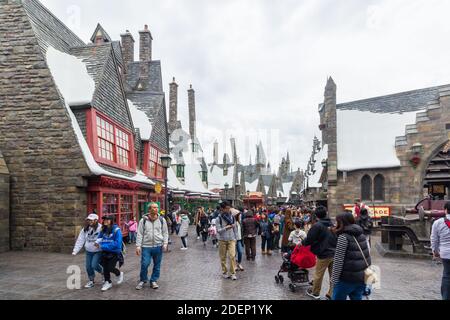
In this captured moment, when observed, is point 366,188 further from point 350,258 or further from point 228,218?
point 350,258

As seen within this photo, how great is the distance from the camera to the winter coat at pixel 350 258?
4469mm

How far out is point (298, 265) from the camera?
6.83 metres

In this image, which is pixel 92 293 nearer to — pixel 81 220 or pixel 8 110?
pixel 81 220

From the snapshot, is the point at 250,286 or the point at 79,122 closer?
the point at 250,286

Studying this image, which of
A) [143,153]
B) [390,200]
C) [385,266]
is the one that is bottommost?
[385,266]

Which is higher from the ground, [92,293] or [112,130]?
[112,130]

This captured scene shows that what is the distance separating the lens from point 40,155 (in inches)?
468

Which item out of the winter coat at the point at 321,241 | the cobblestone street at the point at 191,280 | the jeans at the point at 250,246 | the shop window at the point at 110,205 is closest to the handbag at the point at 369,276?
the winter coat at the point at 321,241

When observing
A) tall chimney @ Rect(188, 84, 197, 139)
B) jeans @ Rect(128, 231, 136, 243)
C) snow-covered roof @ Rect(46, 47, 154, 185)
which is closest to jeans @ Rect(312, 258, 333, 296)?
snow-covered roof @ Rect(46, 47, 154, 185)

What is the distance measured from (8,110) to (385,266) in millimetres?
13630

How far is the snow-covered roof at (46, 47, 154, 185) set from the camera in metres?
12.0
